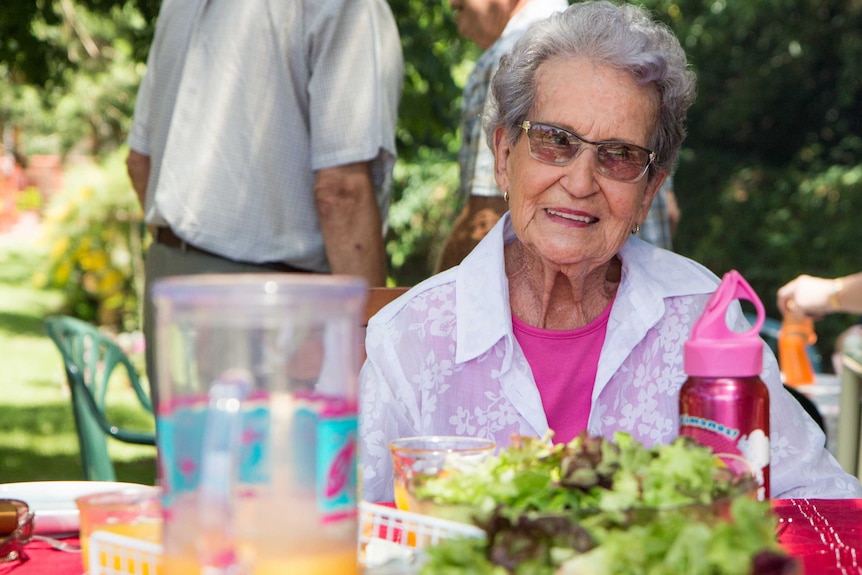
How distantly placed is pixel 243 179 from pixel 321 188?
22 centimetres

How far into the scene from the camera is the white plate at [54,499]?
1.59m

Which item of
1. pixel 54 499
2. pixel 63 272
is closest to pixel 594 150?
pixel 54 499

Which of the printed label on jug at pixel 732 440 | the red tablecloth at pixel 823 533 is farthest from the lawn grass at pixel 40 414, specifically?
the printed label on jug at pixel 732 440

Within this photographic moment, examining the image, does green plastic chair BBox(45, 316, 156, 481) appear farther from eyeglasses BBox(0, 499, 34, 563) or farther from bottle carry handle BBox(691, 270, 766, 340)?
bottle carry handle BBox(691, 270, 766, 340)

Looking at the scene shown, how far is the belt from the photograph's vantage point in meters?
3.18

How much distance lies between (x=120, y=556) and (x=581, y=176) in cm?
125

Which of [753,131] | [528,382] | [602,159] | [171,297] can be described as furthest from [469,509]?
[753,131]

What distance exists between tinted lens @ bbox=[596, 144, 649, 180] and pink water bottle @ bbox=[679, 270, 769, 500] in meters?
0.85

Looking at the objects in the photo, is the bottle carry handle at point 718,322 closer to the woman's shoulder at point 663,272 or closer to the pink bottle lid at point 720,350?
the pink bottle lid at point 720,350

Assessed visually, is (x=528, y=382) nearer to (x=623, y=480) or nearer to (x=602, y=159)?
(x=602, y=159)

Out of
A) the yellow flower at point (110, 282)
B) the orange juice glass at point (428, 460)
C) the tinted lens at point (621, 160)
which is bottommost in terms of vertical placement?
the yellow flower at point (110, 282)

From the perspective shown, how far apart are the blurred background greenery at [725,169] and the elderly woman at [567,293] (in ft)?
26.9

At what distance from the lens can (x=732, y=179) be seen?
1249cm

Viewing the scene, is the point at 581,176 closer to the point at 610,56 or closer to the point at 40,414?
the point at 610,56
